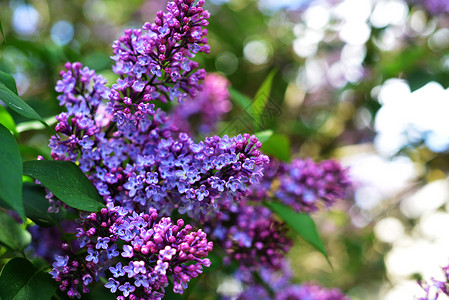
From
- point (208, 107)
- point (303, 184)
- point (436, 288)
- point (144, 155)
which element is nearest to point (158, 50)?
point (144, 155)

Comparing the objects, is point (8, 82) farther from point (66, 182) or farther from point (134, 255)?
point (134, 255)

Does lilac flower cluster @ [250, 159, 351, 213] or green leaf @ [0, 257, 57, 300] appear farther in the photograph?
lilac flower cluster @ [250, 159, 351, 213]

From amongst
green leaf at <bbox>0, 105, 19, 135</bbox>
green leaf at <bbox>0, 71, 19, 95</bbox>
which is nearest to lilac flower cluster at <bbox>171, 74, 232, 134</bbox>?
green leaf at <bbox>0, 105, 19, 135</bbox>

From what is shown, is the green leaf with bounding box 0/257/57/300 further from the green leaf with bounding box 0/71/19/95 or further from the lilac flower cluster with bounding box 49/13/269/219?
the green leaf with bounding box 0/71/19/95

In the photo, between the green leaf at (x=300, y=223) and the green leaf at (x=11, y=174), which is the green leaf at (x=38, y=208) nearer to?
the green leaf at (x=11, y=174)

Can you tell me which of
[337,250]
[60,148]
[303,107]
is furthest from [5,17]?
[337,250]

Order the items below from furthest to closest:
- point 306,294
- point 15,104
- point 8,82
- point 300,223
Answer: point 306,294 < point 300,223 < point 8,82 < point 15,104
